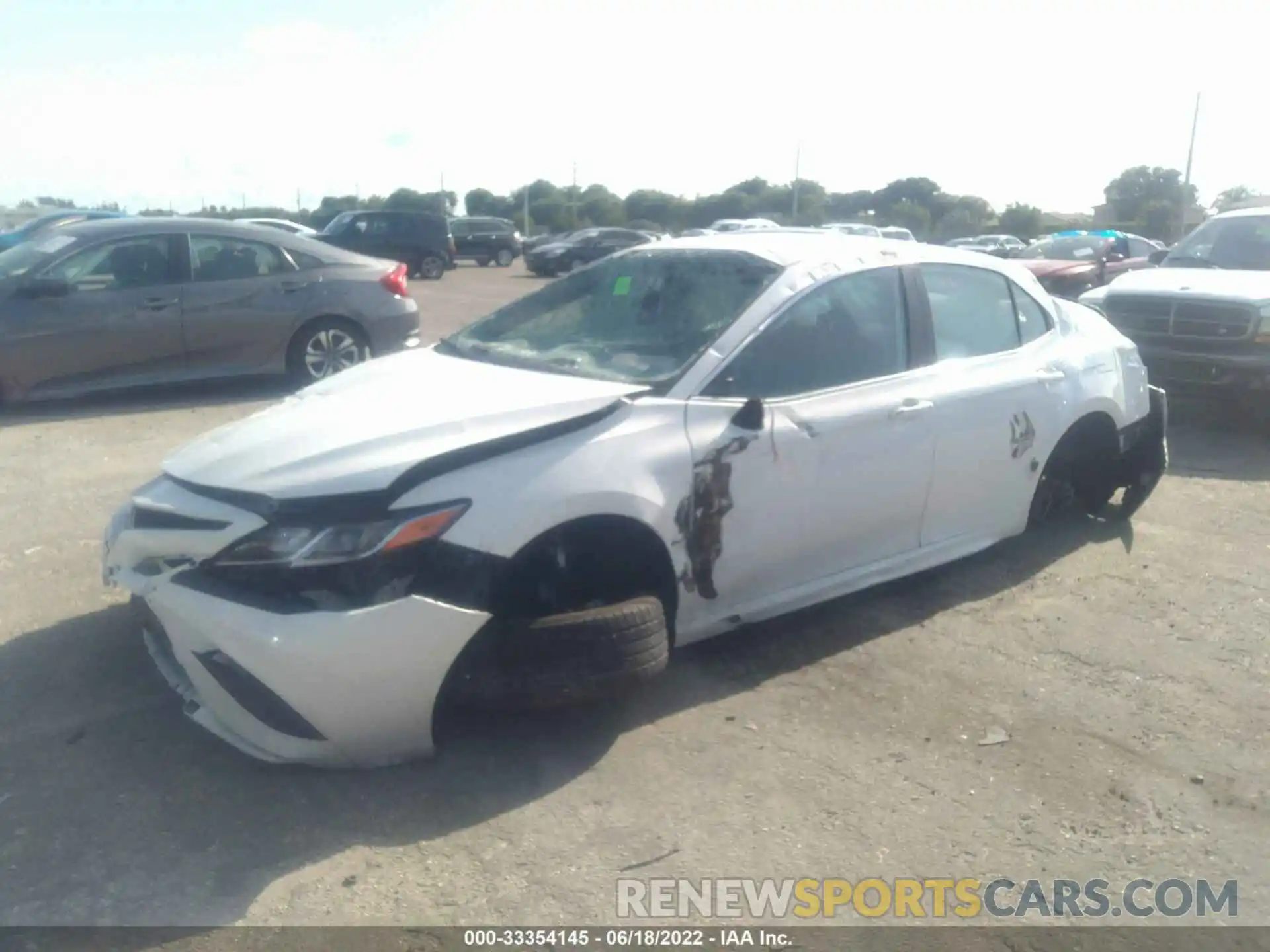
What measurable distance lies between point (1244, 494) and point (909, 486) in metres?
3.51

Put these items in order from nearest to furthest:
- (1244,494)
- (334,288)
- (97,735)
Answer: (97,735), (1244,494), (334,288)

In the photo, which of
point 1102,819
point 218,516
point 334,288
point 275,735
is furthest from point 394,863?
point 334,288

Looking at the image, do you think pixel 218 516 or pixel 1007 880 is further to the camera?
pixel 218 516

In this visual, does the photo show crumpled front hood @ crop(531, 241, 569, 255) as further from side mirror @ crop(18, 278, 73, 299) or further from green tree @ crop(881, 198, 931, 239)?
side mirror @ crop(18, 278, 73, 299)

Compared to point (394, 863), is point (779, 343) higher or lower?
higher

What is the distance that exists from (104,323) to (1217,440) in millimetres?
8540

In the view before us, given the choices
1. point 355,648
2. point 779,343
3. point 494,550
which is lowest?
→ point 355,648

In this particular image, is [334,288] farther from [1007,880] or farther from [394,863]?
[1007,880]

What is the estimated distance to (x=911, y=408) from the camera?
4.60 metres

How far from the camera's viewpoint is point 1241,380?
8.45m

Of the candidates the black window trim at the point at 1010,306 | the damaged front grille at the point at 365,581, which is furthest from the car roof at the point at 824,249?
the damaged front grille at the point at 365,581

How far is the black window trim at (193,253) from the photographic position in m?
9.34

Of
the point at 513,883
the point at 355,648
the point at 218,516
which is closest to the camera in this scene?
the point at 513,883

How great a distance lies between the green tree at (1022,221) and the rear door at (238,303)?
45914 millimetres
